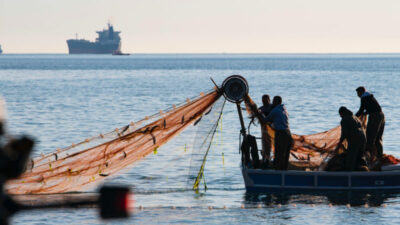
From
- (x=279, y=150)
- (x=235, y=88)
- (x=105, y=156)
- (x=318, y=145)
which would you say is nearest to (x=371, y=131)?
(x=318, y=145)

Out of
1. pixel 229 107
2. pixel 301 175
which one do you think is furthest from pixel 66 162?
pixel 229 107

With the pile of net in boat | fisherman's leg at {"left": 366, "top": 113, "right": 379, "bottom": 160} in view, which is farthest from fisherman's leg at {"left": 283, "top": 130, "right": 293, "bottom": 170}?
fisherman's leg at {"left": 366, "top": 113, "right": 379, "bottom": 160}

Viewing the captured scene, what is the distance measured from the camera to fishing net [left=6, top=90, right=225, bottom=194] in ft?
42.4

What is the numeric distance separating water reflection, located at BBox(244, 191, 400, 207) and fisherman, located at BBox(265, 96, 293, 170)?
870 millimetres

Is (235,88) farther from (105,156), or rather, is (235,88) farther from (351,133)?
(105,156)

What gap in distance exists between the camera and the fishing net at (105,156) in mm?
12914

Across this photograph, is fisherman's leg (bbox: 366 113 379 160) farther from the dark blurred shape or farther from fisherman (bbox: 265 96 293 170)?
the dark blurred shape


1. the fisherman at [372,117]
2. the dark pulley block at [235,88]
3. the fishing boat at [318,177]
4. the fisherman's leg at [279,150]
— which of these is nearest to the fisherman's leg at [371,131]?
the fisherman at [372,117]

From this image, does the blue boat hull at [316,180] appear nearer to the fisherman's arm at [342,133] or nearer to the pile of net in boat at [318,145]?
the pile of net in boat at [318,145]

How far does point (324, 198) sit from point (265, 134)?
1.82m

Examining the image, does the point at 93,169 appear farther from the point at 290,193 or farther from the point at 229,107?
the point at 229,107

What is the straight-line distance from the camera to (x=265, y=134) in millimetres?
15273

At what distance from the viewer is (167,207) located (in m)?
14.8

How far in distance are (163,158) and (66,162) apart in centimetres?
1029
